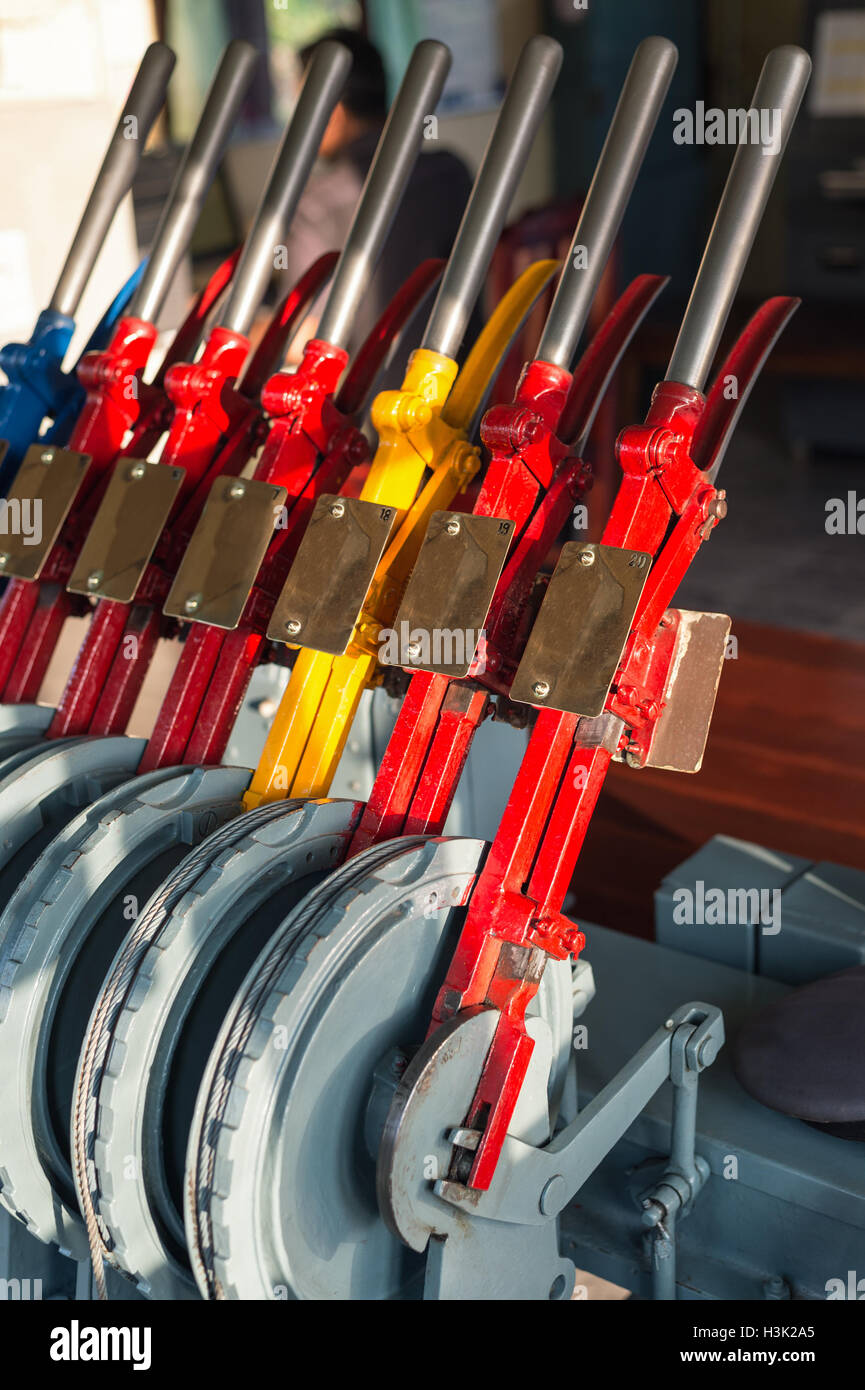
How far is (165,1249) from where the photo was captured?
123 cm

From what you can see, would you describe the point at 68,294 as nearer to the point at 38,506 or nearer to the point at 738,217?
the point at 38,506

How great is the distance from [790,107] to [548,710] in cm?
58

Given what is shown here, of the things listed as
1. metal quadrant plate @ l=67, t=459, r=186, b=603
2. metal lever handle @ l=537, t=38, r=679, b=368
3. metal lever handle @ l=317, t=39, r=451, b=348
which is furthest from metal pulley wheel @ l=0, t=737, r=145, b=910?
metal lever handle @ l=537, t=38, r=679, b=368

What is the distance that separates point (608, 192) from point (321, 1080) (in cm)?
86

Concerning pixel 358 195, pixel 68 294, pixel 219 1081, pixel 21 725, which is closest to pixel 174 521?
pixel 21 725

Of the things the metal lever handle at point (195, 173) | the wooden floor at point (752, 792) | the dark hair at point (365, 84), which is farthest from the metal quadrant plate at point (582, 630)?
the dark hair at point (365, 84)

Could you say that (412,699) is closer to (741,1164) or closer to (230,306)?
(230,306)

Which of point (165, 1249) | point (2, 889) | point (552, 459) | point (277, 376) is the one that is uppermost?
point (277, 376)

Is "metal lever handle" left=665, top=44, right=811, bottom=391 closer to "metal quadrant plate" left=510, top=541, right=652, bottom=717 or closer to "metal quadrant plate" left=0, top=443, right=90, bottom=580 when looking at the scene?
"metal quadrant plate" left=510, top=541, right=652, bottom=717

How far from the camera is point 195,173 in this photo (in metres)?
1.61

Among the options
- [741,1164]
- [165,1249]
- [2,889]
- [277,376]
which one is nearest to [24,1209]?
[165,1249]

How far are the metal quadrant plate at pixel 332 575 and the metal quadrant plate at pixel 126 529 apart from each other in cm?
20

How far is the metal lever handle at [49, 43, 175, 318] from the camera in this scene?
168cm

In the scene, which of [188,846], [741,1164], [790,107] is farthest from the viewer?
[741,1164]
